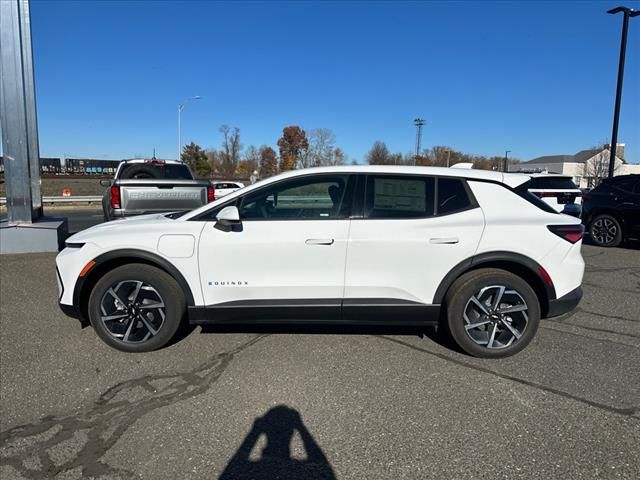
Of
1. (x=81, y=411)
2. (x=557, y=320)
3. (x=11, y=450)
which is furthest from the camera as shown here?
(x=557, y=320)

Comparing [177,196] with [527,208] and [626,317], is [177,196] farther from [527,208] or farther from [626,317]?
[626,317]

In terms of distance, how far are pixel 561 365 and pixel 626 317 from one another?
1.94 m

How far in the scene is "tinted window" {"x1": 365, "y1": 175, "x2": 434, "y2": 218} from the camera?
3768 millimetres

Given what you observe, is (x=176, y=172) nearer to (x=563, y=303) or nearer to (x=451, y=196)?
(x=451, y=196)

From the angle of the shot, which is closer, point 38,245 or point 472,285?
point 472,285

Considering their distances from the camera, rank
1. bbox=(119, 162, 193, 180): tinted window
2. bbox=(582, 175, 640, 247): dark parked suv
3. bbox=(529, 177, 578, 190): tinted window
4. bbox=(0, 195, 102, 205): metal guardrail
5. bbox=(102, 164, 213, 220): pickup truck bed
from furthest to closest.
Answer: bbox=(0, 195, 102, 205): metal guardrail, bbox=(529, 177, 578, 190): tinted window, bbox=(119, 162, 193, 180): tinted window, bbox=(582, 175, 640, 247): dark parked suv, bbox=(102, 164, 213, 220): pickup truck bed

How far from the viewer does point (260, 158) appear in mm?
95375

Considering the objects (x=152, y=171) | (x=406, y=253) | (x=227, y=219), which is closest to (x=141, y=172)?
(x=152, y=171)

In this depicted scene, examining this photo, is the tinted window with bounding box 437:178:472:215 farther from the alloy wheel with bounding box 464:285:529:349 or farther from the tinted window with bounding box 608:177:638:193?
the tinted window with bounding box 608:177:638:193

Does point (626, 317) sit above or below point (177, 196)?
below

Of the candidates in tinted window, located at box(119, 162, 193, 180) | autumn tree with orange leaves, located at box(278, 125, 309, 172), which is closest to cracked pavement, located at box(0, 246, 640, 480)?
tinted window, located at box(119, 162, 193, 180)

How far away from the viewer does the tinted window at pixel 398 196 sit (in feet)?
12.4

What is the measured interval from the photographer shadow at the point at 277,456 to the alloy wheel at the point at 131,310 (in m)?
1.53

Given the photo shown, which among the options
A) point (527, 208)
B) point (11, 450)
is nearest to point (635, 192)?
point (527, 208)
